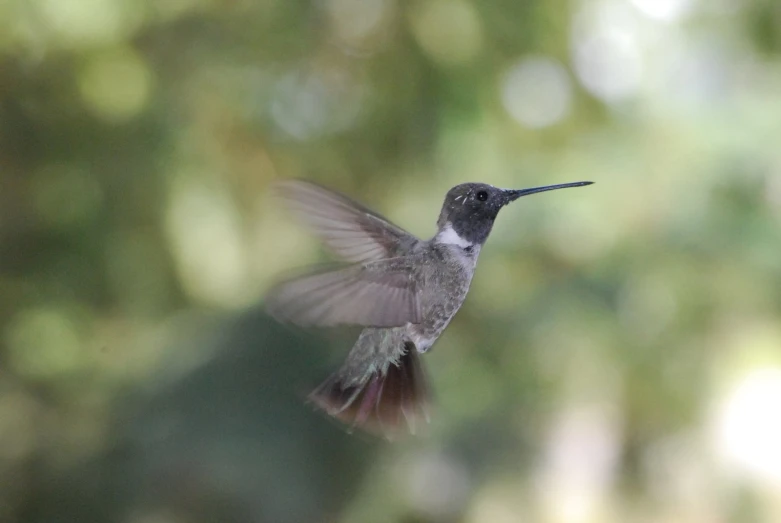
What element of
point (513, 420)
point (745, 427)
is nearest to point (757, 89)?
point (745, 427)

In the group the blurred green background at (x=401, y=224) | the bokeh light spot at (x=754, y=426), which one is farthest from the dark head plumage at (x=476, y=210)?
the bokeh light spot at (x=754, y=426)

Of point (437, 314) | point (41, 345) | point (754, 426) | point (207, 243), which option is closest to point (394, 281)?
point (437, 314)

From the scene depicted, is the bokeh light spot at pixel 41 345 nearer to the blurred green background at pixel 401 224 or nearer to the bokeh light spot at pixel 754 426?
the blurred green background at pixel 401 224

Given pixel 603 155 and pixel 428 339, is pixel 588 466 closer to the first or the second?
pixel 603 155

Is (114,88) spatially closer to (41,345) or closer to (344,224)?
(41,345)

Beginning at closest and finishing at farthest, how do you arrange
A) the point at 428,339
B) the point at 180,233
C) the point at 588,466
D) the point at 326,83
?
1. the point at 428,339
2. the point at 180,233
3. the point at 326,83
4. the point at 588,466

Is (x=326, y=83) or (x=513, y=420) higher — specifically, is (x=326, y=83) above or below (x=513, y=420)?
above
